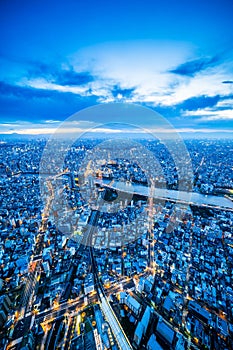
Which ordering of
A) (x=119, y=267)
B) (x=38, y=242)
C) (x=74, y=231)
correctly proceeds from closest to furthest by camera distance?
1. (x=119, y=267)
2. (x=38, y=242)
3. (x=74, y=231)

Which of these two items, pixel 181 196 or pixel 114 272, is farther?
pixel 181 196

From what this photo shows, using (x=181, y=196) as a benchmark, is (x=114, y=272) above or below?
below

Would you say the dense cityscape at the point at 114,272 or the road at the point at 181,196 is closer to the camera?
the dense cityscape at the point at 114,272

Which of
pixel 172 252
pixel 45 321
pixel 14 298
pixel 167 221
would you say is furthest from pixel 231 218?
pixel 14 298

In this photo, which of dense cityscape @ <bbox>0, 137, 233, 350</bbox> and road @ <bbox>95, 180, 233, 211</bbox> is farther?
road @ <bbox>95, 180, 233, 211</bbox>

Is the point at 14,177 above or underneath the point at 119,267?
above

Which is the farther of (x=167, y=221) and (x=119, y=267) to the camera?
(x=167, y=221)

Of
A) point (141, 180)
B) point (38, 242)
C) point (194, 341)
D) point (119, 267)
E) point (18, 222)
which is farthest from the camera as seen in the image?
point (141, 180)

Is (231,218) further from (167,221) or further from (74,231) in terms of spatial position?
(74,231)
